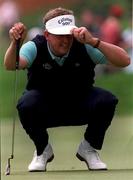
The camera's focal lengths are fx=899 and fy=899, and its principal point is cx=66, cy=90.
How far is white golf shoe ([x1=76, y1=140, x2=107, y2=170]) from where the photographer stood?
633 cm

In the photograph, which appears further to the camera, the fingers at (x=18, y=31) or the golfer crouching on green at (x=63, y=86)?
the golfer crouching on green at (x=63, y=86)

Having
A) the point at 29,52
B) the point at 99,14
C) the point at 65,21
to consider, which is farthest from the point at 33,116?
the point at 99,14

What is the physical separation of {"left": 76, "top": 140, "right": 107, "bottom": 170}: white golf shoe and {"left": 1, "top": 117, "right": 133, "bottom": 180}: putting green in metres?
0.07

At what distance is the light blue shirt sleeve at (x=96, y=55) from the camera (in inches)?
243

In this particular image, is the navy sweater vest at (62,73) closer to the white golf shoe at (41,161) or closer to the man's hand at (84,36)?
the man's hand at (84,36)

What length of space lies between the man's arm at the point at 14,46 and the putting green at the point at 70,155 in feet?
2.43

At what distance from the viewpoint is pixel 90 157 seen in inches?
252

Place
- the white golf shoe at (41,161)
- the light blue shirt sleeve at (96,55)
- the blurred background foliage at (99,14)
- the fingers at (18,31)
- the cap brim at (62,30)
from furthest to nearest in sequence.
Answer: the blurred background foliage at (99,14) < the white golf shoe at (41,161) < the light blue shirt sleeve at (96,55) < the cap brim at (62,30) < the fingers at (18,31)

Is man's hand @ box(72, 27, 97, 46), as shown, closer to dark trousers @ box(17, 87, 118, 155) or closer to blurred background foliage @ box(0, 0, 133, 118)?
dark trousers @ box(17, 87, 118, 155)

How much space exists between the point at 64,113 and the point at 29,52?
22.4 inches

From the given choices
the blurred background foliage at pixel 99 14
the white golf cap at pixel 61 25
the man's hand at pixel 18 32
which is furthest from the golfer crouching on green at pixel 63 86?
the blurred background foliage at pixel 99 14

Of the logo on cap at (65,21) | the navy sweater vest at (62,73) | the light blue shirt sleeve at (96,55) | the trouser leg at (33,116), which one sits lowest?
the trouser leg at (33,116)

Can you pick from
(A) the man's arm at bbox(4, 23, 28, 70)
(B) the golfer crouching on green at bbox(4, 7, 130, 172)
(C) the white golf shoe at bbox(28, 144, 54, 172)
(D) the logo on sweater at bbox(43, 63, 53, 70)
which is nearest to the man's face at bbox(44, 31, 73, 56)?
(B) the golfer crouching on green at bbox(4, 7, 130, 172)

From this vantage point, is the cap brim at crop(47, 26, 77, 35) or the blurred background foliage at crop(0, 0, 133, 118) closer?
the cap brim at crop(47, 26, 77, 35)
